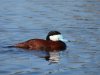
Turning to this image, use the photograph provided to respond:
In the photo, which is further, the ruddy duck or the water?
the ruddy duck

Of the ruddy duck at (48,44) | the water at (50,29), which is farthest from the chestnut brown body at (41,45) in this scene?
the water at (50,29)

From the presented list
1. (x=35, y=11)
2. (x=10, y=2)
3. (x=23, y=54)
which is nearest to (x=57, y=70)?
(x=23, y=54)

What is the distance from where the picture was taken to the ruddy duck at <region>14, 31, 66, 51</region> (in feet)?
51.3

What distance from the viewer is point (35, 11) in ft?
73.6

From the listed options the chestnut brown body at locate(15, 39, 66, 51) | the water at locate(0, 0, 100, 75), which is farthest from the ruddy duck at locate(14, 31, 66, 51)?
the water at locate(0, 0, 100, 75)

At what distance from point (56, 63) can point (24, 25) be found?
18.6ft

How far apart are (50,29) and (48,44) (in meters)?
2.83

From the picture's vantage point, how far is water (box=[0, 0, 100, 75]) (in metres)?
13.1

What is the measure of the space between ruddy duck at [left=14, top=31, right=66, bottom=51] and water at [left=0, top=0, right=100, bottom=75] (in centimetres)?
29

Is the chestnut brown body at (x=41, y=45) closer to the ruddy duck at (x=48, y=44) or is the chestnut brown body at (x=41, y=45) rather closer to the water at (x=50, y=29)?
the ruddy duck at (x=48, y=44)

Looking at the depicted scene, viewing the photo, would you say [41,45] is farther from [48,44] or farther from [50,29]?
[50,29]

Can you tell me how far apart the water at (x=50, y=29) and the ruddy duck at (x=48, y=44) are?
0.95ft

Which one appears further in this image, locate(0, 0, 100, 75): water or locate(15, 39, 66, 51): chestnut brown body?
locate(15, 39, 66, 51): chestnut brown body

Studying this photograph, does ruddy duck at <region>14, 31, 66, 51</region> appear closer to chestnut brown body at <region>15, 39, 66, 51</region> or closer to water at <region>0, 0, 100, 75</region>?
chestnut brown body at <region>15, 39, 66, 51</region>
